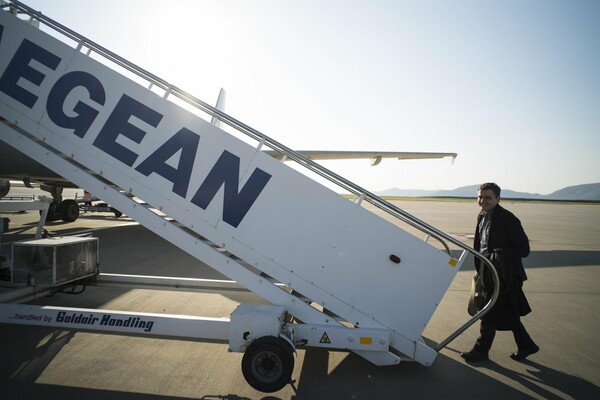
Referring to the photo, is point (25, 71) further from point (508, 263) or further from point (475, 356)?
point (475, 356)

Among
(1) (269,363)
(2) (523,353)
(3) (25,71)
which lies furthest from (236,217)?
(2) (523,353)

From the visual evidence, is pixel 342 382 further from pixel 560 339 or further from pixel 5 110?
pixel 5 110

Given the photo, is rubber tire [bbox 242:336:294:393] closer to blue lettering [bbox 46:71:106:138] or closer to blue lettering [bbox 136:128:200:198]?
blue lettering [bbox 136:128:200:198]

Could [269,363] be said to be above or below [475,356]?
below

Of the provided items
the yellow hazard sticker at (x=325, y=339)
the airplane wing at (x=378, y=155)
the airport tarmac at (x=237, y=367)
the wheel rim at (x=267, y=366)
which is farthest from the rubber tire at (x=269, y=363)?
the airplane wing at (x=378, y=155)

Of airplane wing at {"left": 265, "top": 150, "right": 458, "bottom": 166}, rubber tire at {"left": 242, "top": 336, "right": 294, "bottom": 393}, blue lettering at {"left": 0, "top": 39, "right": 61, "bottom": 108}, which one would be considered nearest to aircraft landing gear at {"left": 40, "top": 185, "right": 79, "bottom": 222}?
airplane wing at {"left": 265, "top": 150, "right": 458, "bottom": 166}

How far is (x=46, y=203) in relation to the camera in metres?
6.15

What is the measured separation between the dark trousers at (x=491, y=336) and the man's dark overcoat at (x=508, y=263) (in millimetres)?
75

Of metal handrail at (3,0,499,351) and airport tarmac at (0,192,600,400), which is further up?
metal handrail at (3,0,499,351)

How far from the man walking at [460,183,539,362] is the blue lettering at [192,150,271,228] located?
2.88 meters

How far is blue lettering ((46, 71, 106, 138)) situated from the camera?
4.04 metres

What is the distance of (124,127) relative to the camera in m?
4.00

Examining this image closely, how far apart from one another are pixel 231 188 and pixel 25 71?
9.77 ft

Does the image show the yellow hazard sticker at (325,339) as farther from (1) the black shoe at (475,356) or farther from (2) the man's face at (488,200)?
(2) the man's face at (488,200)
